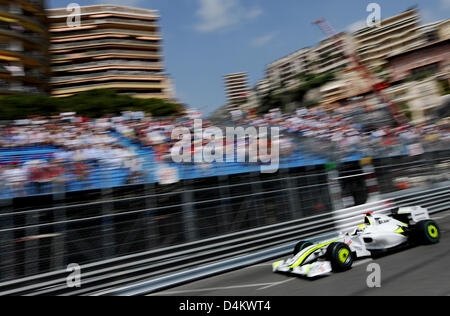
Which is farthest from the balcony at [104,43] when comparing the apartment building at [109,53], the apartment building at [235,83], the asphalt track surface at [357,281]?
the apartment building at [235,83]

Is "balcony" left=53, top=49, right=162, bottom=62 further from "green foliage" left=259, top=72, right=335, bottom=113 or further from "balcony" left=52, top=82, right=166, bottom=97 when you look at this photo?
"green foliage" left=259, top=72, right=335, bottom=113

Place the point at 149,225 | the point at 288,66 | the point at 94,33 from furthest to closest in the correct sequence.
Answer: the point at 288,66
the point at 94,33
the point at 149,225

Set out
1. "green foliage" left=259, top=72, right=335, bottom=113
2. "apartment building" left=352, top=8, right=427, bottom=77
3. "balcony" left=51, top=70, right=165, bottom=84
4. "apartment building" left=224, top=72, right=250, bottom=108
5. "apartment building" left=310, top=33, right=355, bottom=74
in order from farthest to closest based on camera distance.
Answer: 1. "apartment building" left=224, top=72, right=250, bottom=108
2. "apartment building" left=352, top=8, right=427, bottom=77
3. "apartment building" left=310, top=33, right=355, bottom=74
4. "green foliage" left=259, top=72, right=335, bottom=113
5. "balcony" left=51, top=70, right=165, bottom=84

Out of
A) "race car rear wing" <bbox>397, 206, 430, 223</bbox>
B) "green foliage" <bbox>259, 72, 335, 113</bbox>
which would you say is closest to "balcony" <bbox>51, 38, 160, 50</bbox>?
"green foliage" <bbox>259, 72, 335, 113</bbox>

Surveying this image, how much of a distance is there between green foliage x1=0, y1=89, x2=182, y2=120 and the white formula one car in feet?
63.5

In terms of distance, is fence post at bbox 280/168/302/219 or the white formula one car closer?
the white formula one car

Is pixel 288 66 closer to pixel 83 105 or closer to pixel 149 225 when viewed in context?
pixel 83 105

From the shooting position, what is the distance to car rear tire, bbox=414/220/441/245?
7422 millimetres

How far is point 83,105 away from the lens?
80.0 feet

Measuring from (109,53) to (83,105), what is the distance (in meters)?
26.9

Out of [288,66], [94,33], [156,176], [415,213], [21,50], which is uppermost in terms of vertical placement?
[288,66]

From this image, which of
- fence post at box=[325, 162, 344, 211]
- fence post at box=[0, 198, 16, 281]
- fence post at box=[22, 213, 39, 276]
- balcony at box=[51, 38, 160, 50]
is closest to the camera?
fence post at box=[0, 198, 16, 281]

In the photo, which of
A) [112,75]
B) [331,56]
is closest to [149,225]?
[112,75]

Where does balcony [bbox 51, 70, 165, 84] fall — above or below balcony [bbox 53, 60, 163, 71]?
below
